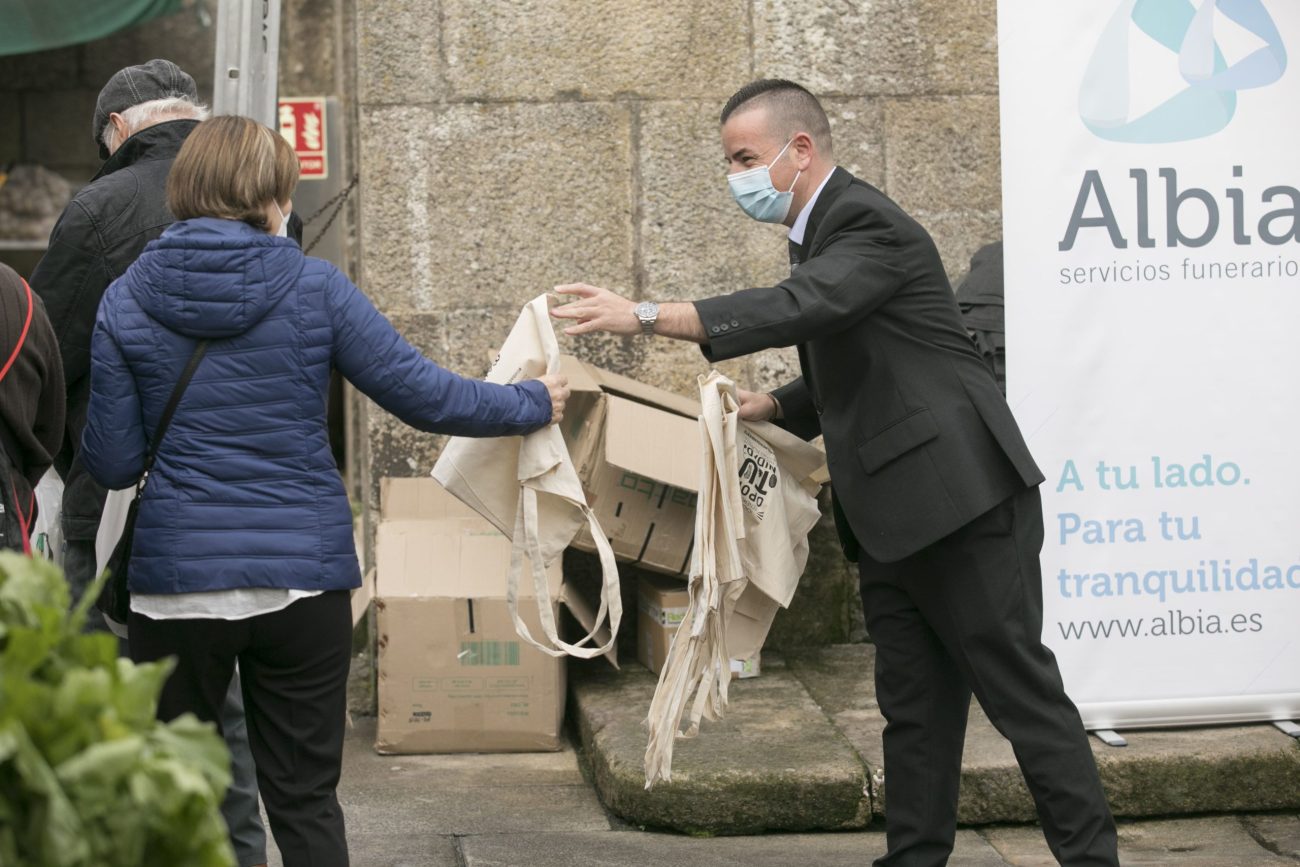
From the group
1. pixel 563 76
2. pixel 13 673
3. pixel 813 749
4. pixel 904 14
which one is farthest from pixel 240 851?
pixel 904 14

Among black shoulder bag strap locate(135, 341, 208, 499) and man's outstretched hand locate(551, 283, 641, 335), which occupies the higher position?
man's outstretched hand locate(551, 283, 641, 335)

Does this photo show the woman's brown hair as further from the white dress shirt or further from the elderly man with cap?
the white dress shirt

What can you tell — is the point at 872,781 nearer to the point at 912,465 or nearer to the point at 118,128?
the point at 912,465

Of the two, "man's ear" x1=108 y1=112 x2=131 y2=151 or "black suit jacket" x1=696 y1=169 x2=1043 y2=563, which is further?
"man's ear" x1=108 y1=112 x2=131 y2=151

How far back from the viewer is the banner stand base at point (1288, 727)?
404cm

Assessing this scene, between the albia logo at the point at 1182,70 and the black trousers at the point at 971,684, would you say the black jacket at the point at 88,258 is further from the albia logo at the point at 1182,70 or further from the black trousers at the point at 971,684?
the albia logo at the point at 1182,70

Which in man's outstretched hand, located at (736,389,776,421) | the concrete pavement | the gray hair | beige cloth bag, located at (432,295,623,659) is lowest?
the concrete pavement

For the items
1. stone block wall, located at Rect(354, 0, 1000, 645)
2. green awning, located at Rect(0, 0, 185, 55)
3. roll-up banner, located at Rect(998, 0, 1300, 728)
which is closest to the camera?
roll-up banner, located at Rect(998, 0, 1300, 728)

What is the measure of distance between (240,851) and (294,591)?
3.06ft

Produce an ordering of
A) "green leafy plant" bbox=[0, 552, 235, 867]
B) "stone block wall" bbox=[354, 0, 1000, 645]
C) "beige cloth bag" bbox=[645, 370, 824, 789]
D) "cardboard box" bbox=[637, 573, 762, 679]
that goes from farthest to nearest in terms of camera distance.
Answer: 1. "stone block wall" bbox=[354, 0, 1000, 645]
2. "cardboard box" bbox=[637, 573, 762, 679]
3. "beige cloth bag" bbox=[645, 370, 824, 789]
4. "green leafy plant" bbox=[0, 552, 235, 867]

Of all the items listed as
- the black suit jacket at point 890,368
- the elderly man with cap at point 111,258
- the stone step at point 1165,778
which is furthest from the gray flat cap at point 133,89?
the stone step at point 1165,778

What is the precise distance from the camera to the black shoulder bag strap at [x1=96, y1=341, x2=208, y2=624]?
273 centimetres

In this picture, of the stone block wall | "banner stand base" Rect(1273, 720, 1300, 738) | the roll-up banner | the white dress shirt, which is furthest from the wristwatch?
"banner stand base" Rect(1273, 720, 1300, 738)

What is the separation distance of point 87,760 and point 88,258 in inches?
82.8
